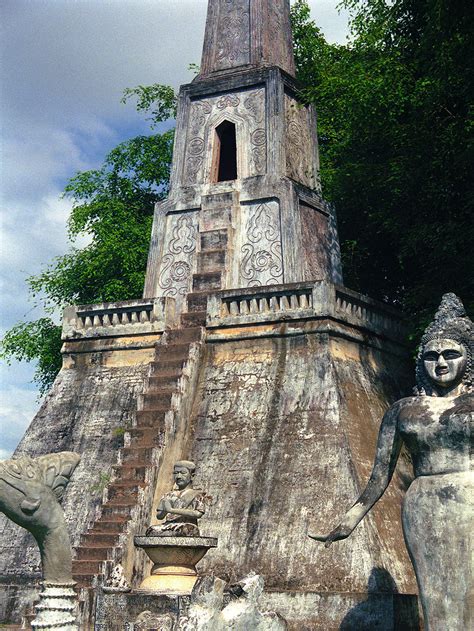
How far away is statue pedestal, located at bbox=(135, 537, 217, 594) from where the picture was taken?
1129 cm

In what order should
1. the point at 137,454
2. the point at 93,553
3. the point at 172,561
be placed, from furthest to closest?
1. the point at 137,454
2. the point at 93,553
3. the point at 172,561

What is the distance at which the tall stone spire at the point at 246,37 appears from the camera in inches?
791

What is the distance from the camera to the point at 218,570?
13359 mm

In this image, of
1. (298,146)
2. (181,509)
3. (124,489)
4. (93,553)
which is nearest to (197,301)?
(124,489)

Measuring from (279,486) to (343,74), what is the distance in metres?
10.3

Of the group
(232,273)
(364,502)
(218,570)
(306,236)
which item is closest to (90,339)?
(232,273)

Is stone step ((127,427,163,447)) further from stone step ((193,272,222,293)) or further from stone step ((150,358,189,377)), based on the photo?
stone step ((193,272,222,293))

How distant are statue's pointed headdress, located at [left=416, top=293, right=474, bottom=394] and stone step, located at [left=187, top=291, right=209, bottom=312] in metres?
9.34

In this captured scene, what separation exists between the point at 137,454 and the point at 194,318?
9.88 feet

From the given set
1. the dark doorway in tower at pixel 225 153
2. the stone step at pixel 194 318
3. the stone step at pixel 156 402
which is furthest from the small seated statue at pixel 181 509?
the dark doorway in tower at pixel 225 153

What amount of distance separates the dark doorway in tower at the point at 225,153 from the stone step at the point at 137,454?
664 centimetres

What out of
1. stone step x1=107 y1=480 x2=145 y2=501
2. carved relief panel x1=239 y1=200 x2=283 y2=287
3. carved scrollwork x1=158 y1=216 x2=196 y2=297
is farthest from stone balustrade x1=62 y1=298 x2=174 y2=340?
stone step x1=107 y1=480 x2=145 y2=501

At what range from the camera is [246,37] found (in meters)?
20.3

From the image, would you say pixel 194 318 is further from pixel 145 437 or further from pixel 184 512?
pixel 184 512
